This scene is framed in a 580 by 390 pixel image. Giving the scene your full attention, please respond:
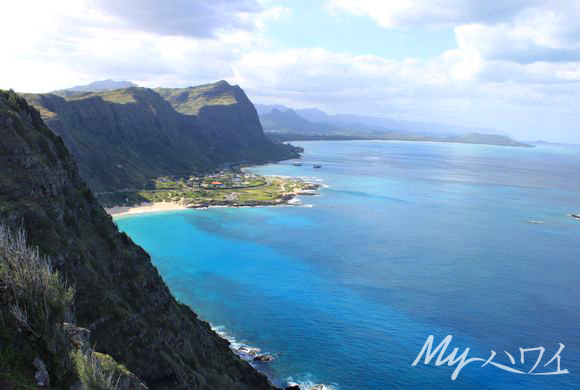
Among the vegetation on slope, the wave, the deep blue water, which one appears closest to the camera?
the vegetation on slope

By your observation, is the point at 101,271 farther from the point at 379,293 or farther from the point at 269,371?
the point at 379,293

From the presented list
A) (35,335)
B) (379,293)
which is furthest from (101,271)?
(379,293)

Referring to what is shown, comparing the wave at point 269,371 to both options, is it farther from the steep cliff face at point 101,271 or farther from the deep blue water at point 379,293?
the steep cliff face at point 101,271

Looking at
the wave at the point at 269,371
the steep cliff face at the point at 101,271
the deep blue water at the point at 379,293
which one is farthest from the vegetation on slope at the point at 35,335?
the deep blue water at the point at 379,293

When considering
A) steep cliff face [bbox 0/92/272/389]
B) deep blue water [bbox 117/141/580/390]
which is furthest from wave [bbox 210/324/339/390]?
steep cliff face [bbox 0/92/272/389]

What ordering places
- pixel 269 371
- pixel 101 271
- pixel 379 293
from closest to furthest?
pixel 101 271, pixel 269 371, pixel 379 293

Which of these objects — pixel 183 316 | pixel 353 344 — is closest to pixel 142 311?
pixel 183 316

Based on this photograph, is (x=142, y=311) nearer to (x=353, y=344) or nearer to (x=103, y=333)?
(x=103, y=333)

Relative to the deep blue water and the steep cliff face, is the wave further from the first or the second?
the steep cliff face
